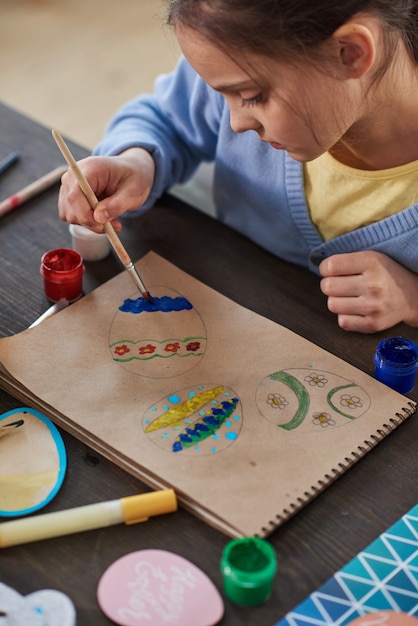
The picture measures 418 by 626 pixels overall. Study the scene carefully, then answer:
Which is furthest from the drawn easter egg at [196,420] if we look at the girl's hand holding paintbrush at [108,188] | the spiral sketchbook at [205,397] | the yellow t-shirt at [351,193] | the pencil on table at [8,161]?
the pencil on table at [8,161]

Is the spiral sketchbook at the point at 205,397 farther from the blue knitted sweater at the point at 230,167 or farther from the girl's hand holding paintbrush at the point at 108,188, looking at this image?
the blue knitted sweater at the point at 230,167

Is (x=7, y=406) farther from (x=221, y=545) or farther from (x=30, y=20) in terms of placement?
(x=30, y=20)

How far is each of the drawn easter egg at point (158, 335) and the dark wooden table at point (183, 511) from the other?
0.07 m

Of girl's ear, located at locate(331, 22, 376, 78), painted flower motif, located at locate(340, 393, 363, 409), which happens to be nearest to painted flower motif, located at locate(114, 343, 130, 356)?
painted flower motif, located at locate(340, 393, 363, 409)

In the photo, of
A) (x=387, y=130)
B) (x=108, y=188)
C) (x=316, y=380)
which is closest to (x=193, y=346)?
(x=316, y=380)

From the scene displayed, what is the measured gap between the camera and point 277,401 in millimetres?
782

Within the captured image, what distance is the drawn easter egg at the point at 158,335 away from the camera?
2.69 feet

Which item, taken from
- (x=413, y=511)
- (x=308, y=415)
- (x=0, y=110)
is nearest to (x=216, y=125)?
(x=0, y=110)

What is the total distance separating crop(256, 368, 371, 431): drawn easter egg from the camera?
77 cm

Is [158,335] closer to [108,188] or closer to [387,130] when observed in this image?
[108,188]

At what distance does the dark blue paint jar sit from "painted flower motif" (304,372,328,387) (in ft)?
0.18

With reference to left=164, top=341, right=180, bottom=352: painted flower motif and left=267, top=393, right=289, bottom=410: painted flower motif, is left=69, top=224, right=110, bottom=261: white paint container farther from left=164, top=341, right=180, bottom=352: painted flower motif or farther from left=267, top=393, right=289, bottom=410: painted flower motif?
left=267, top=393, right=289, bottom=410: painted flower motif

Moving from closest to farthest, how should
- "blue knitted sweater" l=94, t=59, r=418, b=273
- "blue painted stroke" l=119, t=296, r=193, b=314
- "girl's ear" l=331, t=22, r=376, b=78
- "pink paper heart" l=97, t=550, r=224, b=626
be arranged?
1. "pink paper heart" l=97, t=550, r=224, b=626
2. "girl's ear" l=331, t=22, r=376, b=78
3. "blue painted stroke" l=119, t=296, r=193, b=314
4. "blue knitted sweater" l=94, t=59, r=418, b=273

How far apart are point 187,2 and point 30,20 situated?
6.99 feet
